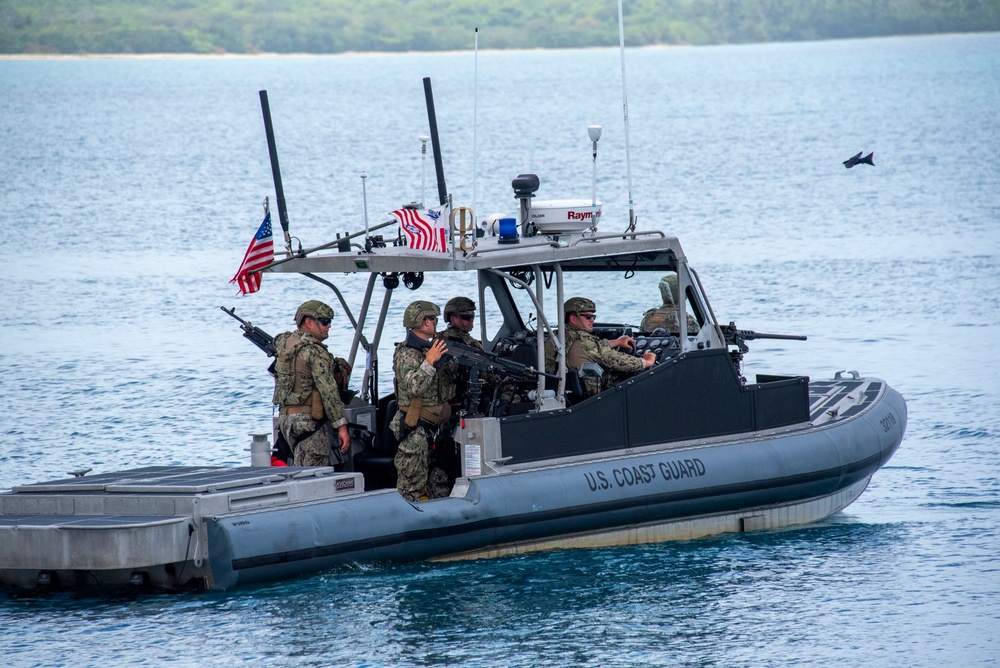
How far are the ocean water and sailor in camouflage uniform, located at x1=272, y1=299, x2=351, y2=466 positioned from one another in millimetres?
1159

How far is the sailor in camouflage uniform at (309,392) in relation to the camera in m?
11.3

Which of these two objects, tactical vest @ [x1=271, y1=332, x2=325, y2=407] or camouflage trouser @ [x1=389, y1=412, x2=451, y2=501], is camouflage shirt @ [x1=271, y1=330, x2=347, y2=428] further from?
camouflage trouser @ [x1=389, y1=412, x2=451, y2=501]

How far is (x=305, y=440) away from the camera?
37.4 ft

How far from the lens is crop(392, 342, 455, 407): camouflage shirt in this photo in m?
11.0

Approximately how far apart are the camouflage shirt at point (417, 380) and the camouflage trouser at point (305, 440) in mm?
611

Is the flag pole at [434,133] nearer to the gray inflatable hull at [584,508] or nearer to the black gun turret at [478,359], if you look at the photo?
the black gun turret at [478,359]

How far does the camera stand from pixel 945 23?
445ft

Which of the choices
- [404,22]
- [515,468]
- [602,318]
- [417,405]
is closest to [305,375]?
[417,405]

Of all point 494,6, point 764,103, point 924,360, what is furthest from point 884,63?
point 924,360

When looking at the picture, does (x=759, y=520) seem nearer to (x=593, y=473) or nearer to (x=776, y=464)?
(x=776, y=464)

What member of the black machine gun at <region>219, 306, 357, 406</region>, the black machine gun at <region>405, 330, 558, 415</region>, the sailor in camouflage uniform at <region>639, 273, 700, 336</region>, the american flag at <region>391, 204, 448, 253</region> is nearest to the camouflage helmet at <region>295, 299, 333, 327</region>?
the black machine gun at <region>219, 306, 357, 406</region>

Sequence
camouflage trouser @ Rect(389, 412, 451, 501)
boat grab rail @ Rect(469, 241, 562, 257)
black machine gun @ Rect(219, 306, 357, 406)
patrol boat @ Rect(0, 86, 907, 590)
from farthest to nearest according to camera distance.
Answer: black machine gun @ Rect(219, 306, 357, 406), camouflage trouser @ Rect(389, 412, 451, 501), boat grab rail @ Rect(469, 241, 562, 257), patrol boat @ Rect(0, 86, 907, 590)

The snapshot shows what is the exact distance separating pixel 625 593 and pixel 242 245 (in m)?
25.3

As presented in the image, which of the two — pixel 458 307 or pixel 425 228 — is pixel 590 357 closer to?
pixel 458 307
